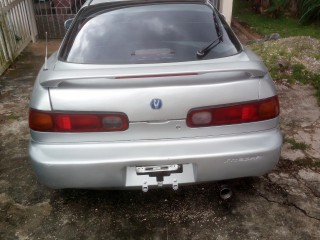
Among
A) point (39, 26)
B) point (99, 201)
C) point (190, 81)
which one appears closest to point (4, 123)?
point (99, 201)

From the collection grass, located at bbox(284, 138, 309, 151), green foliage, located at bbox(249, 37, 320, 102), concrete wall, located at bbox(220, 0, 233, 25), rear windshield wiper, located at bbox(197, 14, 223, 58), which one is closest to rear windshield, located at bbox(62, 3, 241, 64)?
rear windshield wiper, located at bbox(197, 14, 223, 58)

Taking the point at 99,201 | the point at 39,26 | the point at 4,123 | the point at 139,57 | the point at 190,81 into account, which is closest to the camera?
the point at 190,81

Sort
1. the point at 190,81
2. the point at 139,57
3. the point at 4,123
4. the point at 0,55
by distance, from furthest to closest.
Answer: the point at 0,55 < the point at 4,123 < the point at 139,57 < the point at 190,81

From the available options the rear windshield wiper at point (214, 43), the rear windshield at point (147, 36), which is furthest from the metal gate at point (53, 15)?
the rear windshield wiper at point (214, 43)

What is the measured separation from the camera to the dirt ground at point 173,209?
253cm

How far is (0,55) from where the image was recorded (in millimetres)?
6031

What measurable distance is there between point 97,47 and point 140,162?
37.7 inches

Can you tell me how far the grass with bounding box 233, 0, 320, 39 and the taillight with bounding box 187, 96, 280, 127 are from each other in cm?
637

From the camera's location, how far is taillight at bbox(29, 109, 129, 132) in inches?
86.2

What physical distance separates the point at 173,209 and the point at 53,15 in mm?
7033

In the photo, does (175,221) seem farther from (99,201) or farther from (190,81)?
(190,81)

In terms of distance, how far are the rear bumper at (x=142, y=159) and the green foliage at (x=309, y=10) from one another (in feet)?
25.0

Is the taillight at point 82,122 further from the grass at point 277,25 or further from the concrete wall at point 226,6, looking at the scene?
the grass at point 277,25

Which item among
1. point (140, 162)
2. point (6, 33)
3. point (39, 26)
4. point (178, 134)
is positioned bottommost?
point (39, 26)
